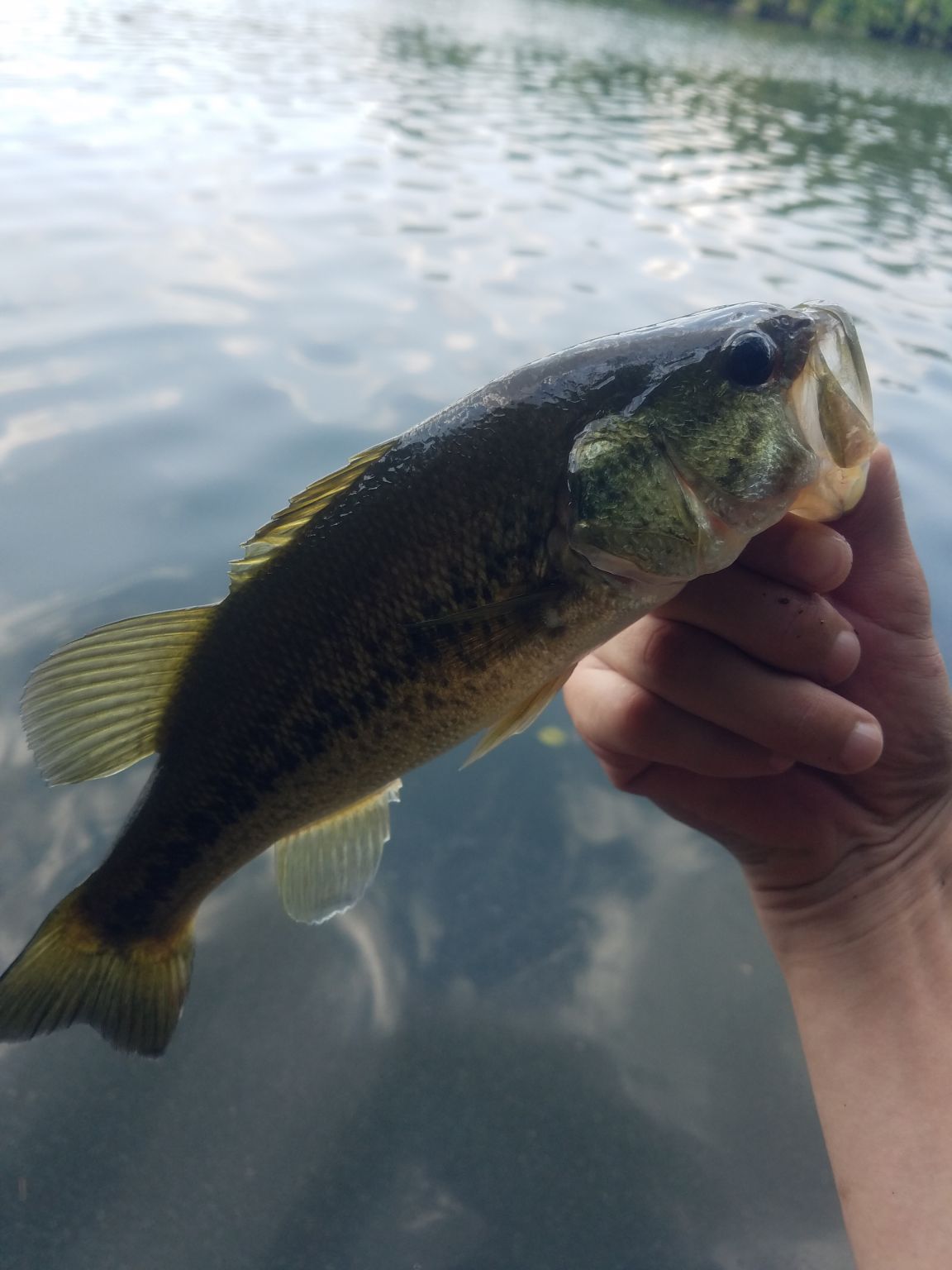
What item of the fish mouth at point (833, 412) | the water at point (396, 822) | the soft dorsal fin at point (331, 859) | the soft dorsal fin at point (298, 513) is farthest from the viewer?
the water at point (396, 822)

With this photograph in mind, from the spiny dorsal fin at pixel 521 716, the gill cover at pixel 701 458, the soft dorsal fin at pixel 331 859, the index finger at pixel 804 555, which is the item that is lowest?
the soft dorsal fin at pixel 331 859

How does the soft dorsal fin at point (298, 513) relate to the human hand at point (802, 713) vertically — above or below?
above

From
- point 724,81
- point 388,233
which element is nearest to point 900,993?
point 388,233

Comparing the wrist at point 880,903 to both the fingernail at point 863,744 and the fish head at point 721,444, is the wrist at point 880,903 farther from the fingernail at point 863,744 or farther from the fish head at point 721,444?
the fish head at point 721,444

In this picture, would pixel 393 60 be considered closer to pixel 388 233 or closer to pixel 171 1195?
pixel 388 233

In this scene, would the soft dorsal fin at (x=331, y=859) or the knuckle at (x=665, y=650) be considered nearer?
the knuckle at (x=665, y=650)

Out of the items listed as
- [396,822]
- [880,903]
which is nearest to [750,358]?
[880,903]

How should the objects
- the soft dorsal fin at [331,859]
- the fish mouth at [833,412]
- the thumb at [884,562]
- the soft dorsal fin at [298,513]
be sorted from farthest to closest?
the soft dorsal fin at [331,859] → the thumb at [884,562] → the soft dorsal fin at [298,513] → the fish mouth at [833,412]

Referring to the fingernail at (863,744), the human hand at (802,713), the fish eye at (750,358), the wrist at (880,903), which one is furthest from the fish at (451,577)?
the wrist at (880,903)
